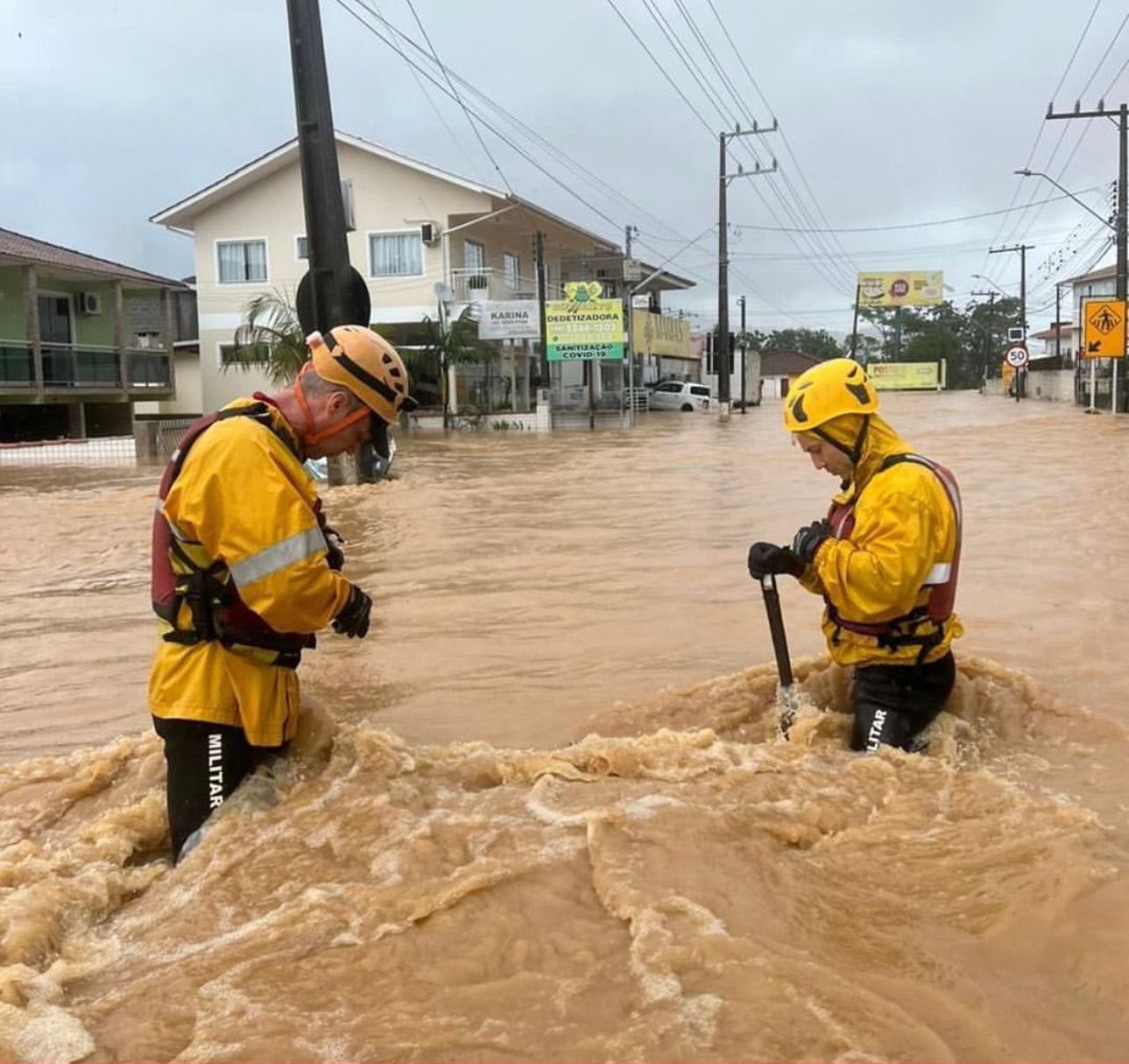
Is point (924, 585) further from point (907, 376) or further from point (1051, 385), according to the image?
point (907, 376)

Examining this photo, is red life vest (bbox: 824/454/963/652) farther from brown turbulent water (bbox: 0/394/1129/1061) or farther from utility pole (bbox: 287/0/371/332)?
utility pole (bbox: 287/0/371/332)

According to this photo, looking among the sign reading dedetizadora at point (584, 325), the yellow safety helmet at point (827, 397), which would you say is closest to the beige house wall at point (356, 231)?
the sign reading dedetizadora at point (584, 325)

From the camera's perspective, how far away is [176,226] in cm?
3825

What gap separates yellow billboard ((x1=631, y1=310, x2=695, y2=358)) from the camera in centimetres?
4022

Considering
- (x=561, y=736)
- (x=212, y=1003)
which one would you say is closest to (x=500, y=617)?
(x=561, y=736)

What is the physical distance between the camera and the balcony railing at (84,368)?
88.3ft

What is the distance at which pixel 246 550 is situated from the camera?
2.99m

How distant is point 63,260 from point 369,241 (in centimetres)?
1030

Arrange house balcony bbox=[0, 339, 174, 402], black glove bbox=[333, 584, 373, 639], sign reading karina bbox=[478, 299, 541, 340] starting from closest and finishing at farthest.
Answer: black glove bbox=[333, 584, 373, 639], house balcony bbox=[0, 339, 174, 402], sign reading karina bbox=[478, 299, 541, 340]

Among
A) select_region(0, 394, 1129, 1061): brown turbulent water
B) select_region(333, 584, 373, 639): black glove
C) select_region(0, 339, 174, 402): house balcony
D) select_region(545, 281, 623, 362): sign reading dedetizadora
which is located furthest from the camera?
select_region(545, 281, 623, 362): sign reading dedetizadora

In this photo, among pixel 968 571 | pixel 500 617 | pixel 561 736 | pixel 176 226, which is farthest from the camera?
pixel 176 226

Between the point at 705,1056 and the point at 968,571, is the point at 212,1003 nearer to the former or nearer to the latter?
the point at 705,1056

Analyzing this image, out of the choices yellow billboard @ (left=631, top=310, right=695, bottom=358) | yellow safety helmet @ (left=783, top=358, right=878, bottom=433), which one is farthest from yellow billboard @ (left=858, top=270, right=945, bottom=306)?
Answer: yellow safety helmet @ (left=783, top=358, right=878, bottom=433)

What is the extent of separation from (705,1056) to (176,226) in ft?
131
